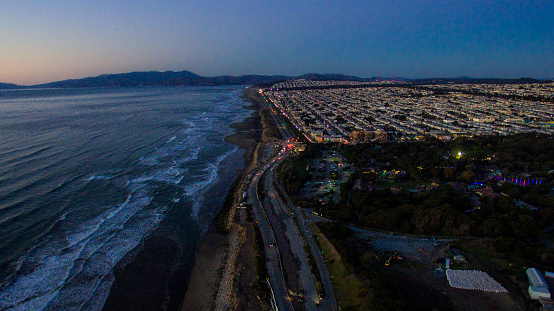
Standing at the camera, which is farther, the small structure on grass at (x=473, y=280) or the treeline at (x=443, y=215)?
the treeline at (x=443, y=215)

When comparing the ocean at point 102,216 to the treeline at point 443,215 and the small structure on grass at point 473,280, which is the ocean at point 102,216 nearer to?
the treeline at point 443,215

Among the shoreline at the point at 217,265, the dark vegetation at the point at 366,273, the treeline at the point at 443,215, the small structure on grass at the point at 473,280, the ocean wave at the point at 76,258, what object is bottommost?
the shoreline at the point at 217,265

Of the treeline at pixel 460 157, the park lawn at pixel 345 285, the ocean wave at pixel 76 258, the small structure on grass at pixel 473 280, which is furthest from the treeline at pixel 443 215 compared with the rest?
the ocean wave at pixel 76 258

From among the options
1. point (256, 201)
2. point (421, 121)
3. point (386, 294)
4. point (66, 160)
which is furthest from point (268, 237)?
point (421, 121)

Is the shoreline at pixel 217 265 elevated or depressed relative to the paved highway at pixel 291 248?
depressed

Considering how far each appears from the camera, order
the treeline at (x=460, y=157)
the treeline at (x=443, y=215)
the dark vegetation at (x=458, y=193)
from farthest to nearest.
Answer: the treeline at (x=460, y=157) < the treeline at (x=443, y=215) < the dark vegetation at (x=458, y=193)

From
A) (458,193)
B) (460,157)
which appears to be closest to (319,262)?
(458,193)

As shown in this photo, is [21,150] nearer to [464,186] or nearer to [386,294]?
[386,294]

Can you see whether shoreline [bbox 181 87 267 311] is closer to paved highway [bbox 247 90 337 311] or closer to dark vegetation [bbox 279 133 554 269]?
paved highway [bbox 247 90 337 311]

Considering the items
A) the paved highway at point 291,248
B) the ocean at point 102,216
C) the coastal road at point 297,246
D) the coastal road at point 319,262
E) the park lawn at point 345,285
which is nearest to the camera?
the park lawn at point 345,285
